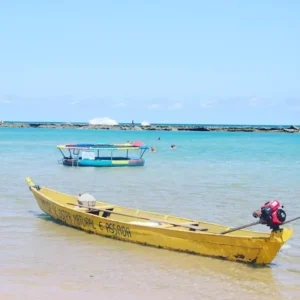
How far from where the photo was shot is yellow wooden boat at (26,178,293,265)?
10117 millimetres

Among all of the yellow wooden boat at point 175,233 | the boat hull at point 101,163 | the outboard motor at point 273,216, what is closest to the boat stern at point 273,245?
the yellow wooden boat at point 175,233

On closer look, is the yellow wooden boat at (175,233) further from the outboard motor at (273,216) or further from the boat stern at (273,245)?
the outboard motor at (273,216)

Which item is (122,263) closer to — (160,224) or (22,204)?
(160,224)

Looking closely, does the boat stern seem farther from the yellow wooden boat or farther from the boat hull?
the boat hull

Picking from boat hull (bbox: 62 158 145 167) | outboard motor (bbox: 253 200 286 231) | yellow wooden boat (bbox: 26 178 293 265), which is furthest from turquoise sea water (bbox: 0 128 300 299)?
boat hull (bbox: 62 158 145 167)

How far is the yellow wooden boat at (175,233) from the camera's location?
1012 cm

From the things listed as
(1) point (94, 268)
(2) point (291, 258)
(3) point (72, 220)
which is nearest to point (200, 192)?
(3) point (72, 220)

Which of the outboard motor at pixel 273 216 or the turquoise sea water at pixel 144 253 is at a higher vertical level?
the outboard motor at pixel 273 216

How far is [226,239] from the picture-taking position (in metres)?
10.4

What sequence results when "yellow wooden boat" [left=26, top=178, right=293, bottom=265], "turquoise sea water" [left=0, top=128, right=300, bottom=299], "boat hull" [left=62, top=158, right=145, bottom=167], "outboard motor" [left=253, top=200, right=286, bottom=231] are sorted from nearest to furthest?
1. "turquoise sea water" [left=0, top=128, right=300, bottom=299]
2. "outboard motor" [left=253, top=200, right=286, bottom=231]
3. "yellow wooden boat" [left=26, top=178, right=293, bottom=265]
4. "boat hull" [left=62, top=158, right=145, bottom=167]

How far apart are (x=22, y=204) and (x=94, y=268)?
767 cm

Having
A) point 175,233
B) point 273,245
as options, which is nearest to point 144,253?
point 175,233

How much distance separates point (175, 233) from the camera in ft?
36.6

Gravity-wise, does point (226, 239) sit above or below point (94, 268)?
above
